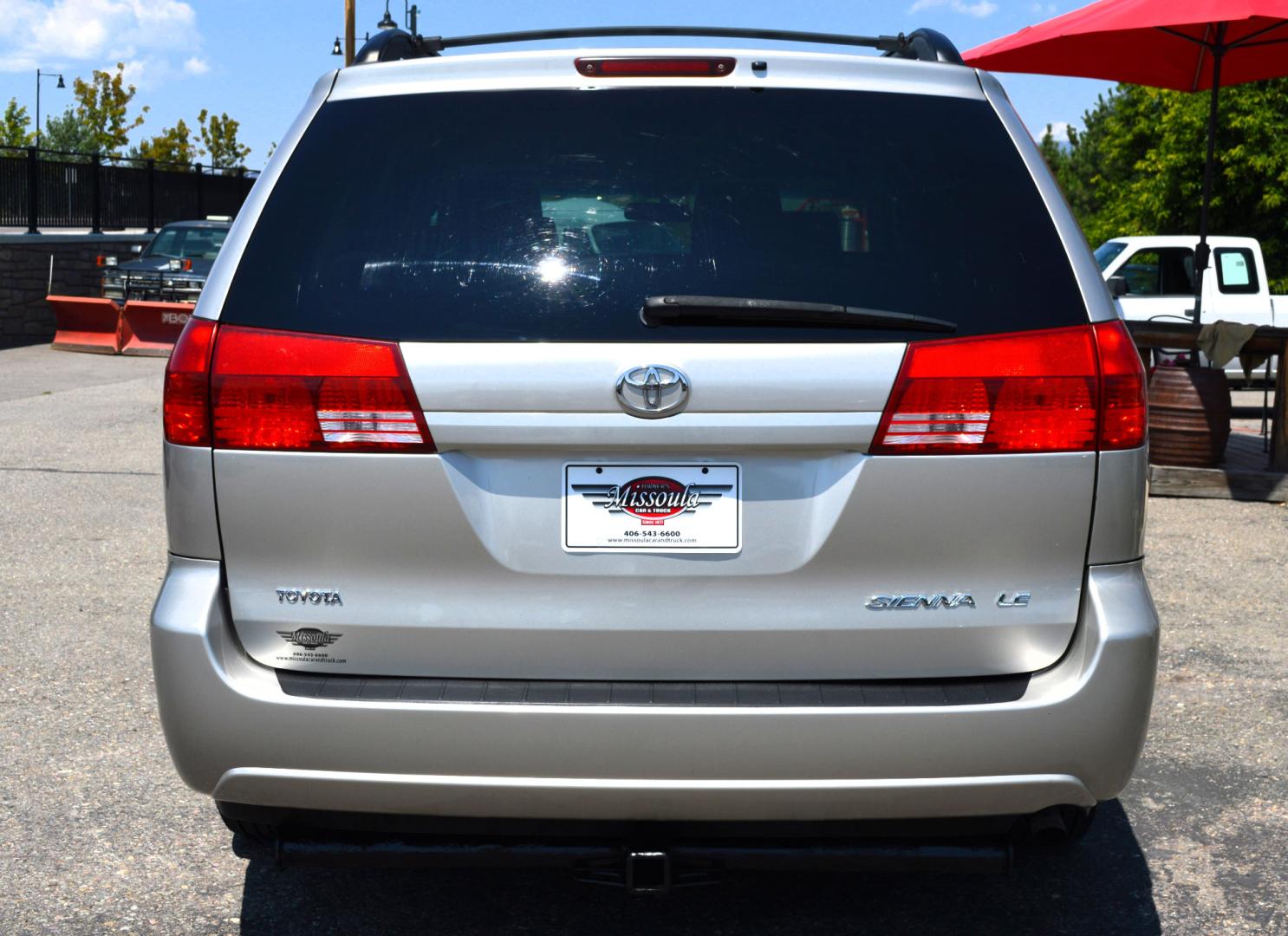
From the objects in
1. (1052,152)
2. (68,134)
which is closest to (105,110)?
(68,134)

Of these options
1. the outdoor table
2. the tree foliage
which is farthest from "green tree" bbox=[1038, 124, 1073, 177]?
the outdoor table

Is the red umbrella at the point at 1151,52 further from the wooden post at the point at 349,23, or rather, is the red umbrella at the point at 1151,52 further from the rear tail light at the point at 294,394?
the wooden post at the point at 349,23

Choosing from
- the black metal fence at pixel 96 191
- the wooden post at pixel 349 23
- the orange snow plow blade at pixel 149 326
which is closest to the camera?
the orange snow plow blade at pixel 149 326

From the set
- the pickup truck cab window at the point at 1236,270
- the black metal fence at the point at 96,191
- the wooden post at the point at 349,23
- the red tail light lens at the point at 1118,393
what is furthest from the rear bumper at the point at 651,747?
the wooden post at the point at 349,23

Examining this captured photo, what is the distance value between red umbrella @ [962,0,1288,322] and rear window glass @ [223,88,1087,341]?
6646mm

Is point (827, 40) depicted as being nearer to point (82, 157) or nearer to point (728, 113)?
point (728, 113)

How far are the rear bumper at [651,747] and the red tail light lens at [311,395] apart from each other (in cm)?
29

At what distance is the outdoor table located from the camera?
970 cm

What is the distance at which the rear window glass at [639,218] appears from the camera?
108 inches

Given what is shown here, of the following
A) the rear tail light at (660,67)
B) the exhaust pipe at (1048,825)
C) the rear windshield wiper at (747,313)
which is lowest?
the exhaust pipe at (1048,825)

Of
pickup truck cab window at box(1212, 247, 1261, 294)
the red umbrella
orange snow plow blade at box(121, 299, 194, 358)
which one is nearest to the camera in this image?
the red umbrella

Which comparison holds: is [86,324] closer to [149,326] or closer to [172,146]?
[149,326]

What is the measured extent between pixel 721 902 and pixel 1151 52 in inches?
364

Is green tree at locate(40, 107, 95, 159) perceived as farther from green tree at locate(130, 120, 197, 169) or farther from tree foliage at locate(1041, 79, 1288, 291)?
tree foliage at locate(1041, 79, 1288, 291)
